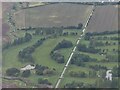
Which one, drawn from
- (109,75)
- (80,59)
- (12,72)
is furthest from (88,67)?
(12,72)

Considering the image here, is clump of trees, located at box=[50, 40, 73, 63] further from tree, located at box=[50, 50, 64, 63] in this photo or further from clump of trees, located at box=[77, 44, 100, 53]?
clump of trees, located at box=[77, 44, 100, 53]

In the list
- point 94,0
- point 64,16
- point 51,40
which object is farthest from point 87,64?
Answer: point 94,0

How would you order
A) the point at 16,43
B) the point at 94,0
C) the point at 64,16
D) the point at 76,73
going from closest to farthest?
the point at 76,73, the point at 16,43, the point at 64,16, the point at 94,0

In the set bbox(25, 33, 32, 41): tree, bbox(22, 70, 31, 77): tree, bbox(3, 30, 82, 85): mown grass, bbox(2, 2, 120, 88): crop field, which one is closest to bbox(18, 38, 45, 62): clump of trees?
bbox(2, 2, 120, 88): crop field

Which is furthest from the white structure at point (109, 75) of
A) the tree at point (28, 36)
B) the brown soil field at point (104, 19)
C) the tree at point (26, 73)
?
the tree at point (28, 36)

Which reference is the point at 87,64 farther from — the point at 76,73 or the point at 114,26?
the point at 114,26

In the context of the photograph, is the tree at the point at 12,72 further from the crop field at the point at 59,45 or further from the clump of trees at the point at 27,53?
the clump of trees at the point at 27,53

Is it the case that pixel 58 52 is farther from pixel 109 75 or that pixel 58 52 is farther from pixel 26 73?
pixel 109 75
